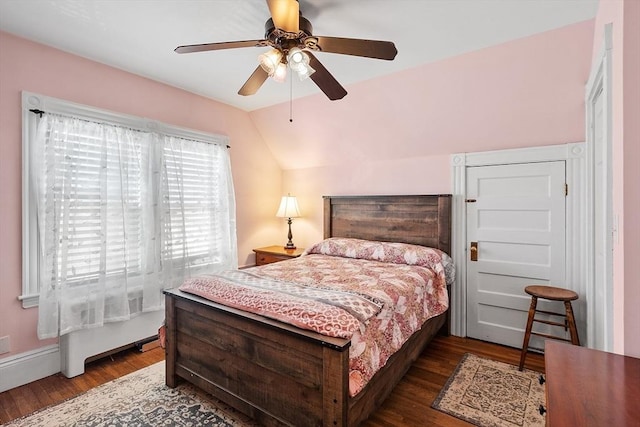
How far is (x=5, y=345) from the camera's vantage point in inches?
89.7

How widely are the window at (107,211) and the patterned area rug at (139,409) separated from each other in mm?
600

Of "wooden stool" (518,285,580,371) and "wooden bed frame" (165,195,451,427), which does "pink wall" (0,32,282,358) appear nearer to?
"wooden bed frame" (165,195,451,427)

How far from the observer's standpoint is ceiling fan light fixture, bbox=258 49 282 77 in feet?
5.75

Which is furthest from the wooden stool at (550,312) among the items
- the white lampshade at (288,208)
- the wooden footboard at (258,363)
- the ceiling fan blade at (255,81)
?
the white lampshade at (288,208)

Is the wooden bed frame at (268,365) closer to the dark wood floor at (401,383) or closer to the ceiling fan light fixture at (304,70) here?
the dark wood floor at (401,383)

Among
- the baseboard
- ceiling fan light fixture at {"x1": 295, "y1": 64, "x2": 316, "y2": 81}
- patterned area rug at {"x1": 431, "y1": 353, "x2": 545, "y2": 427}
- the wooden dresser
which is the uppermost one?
ceiling fan light fixture at {"x1": 295, "y1": 64, "x2": 316, "y2": 81}

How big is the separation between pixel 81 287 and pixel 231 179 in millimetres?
1770

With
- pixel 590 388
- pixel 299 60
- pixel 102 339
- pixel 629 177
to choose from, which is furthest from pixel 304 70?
pixel 102 339

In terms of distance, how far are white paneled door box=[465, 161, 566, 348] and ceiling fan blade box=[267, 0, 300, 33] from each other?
2.34 m

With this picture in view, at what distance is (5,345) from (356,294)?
8.42ft

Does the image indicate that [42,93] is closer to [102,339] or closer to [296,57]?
[102,339]

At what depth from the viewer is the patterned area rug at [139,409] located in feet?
6.30

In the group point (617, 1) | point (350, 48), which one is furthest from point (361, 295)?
point (617, 1)

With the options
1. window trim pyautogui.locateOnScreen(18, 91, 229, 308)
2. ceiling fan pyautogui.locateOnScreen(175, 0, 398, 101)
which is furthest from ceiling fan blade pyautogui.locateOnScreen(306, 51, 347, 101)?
window trim pyautogui.locateOnScreen(18, 91, 229, 308)
